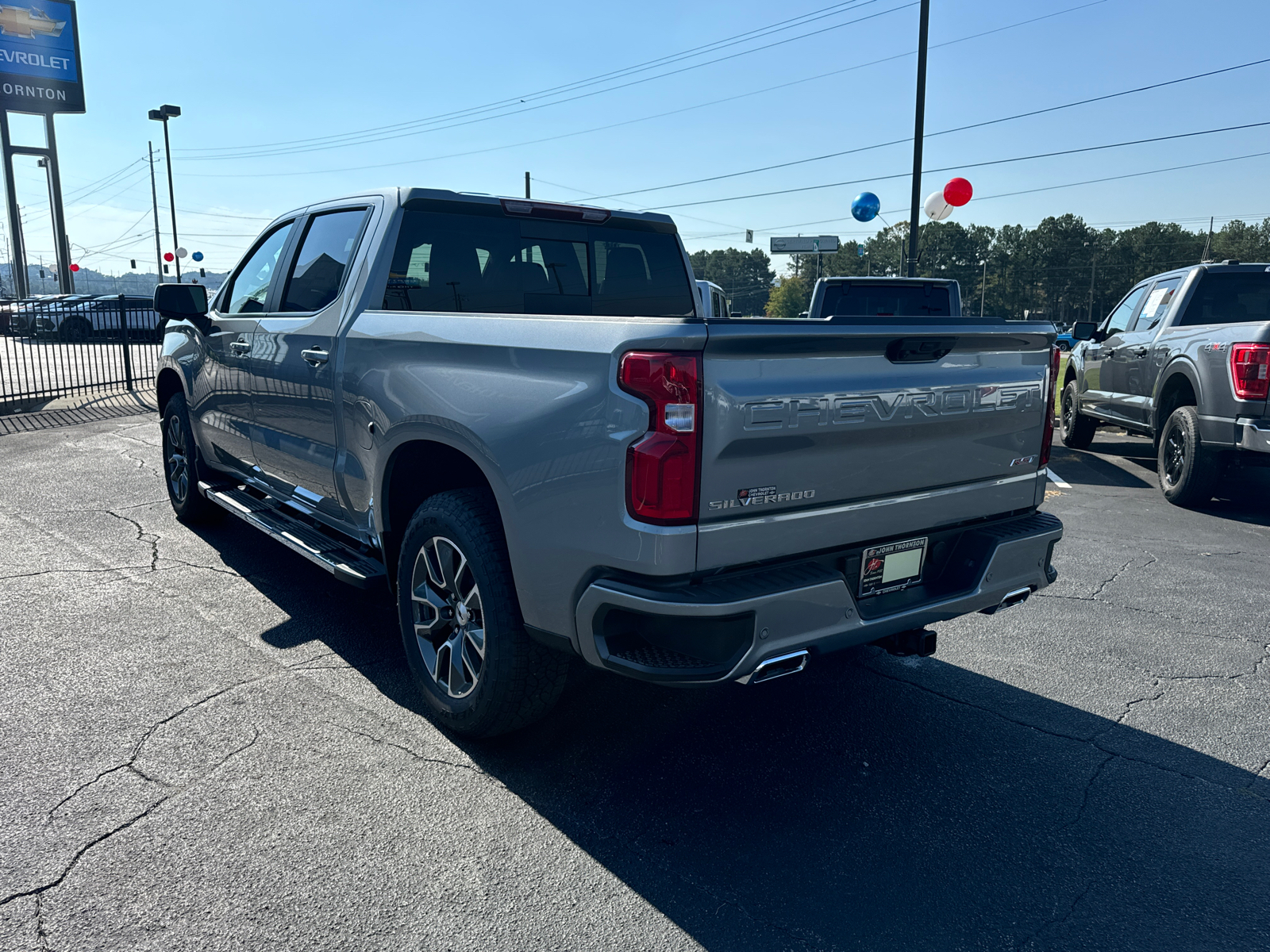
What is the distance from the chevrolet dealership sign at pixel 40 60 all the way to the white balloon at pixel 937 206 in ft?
137

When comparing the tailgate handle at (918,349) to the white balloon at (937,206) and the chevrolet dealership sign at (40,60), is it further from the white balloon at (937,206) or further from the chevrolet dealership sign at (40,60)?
the chevrolet dealership sign at (40,60)

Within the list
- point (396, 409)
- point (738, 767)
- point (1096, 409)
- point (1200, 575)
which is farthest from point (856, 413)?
point (1096, 409)

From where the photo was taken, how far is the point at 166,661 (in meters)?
4.04

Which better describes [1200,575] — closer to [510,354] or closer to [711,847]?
[711,847]

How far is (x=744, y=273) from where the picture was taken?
157 metres

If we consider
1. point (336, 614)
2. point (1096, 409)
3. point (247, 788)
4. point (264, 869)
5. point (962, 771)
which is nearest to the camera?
point (264, 869)

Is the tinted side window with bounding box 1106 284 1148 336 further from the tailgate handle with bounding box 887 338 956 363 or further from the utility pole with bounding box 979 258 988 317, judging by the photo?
the utility pole with bounding box 979 258 988 317

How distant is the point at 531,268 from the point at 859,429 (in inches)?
84.8

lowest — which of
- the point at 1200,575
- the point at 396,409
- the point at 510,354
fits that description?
the point at 1200,575

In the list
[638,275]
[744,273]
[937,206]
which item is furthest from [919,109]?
[744,273]

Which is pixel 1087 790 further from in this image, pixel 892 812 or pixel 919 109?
pixel 919 109

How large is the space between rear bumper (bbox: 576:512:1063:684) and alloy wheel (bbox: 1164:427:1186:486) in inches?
Result: 244

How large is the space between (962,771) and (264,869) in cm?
235

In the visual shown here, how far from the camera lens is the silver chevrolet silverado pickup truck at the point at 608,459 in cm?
251
